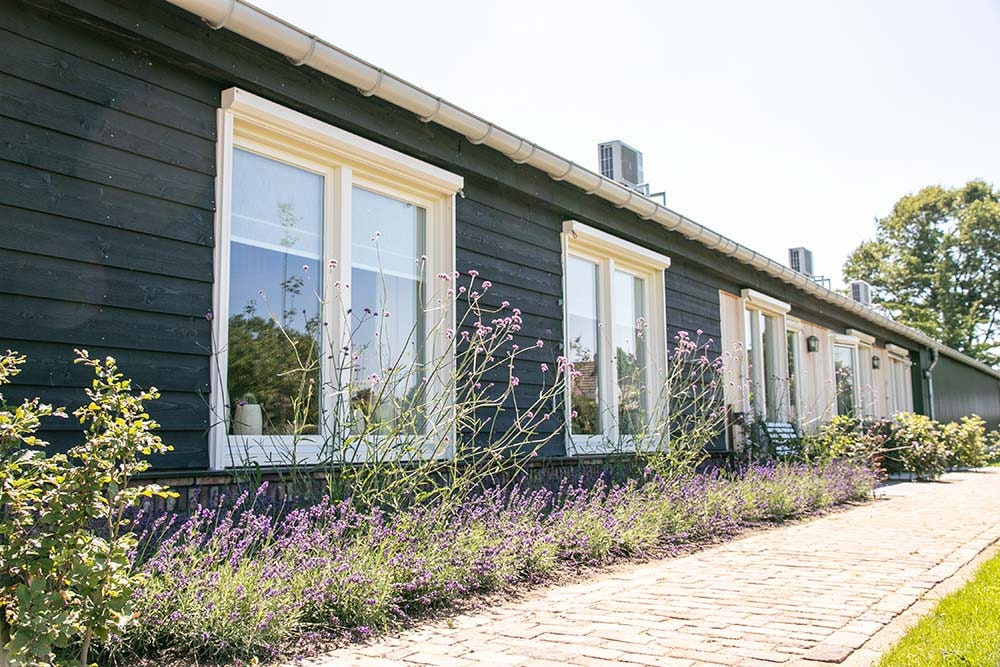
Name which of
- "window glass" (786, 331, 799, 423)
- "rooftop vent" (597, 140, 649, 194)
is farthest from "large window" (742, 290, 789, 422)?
"rooftop vent" (597, 140, 649, 194)

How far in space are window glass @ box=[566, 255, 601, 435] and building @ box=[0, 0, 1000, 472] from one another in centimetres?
13

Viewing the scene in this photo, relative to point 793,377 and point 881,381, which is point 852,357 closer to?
point 881,381

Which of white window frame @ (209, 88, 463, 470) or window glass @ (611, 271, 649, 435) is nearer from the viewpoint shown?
white window frame @ (209, 88, 463, 470)

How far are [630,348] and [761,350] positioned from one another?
3751 mm

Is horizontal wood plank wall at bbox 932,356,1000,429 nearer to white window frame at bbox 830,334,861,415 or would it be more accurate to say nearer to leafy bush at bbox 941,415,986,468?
leafy bush at bbox 941,415,986,468

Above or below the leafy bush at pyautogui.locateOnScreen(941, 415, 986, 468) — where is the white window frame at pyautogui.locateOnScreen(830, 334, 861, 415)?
above

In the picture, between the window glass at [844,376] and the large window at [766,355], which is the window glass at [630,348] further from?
the window glass at [844,376]

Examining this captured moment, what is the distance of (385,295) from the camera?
527 centimetres

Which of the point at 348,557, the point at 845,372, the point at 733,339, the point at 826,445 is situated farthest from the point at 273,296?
the point at 845,372

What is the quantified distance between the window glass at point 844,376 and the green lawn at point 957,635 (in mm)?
10572

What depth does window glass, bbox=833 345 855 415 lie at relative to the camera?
14.3 m

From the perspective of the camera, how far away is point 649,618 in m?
3.68

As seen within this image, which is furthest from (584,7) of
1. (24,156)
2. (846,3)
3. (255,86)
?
(24,156)

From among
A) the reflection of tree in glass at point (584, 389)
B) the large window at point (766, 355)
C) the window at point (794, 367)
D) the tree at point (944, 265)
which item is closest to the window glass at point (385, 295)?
the reflection of tree in glass at point (584, 389)
